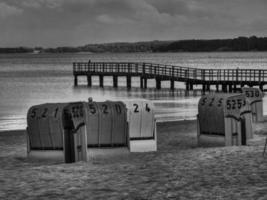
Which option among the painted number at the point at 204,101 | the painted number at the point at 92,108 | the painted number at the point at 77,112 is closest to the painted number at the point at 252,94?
the painted number at the point at 204,101

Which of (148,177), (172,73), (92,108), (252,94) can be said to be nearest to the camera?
(148,177)

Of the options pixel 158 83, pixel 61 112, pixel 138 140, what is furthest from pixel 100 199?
pixel 158 83

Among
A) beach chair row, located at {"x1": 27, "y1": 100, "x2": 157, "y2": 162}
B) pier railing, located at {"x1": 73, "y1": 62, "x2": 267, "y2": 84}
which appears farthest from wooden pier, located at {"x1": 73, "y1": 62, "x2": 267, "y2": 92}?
beach chair row, located at {"x1": 27, "y1": 100, "x2": 157, "y2": 162}

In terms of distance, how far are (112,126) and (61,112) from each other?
1187 mm

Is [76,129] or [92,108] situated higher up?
[92,108]

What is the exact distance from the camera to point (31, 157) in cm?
1253

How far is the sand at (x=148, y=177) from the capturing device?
316 inches

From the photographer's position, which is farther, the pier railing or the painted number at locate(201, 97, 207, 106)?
the pier railing

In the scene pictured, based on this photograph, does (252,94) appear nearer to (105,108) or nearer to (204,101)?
(204,101)

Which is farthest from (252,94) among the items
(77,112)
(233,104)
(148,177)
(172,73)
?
(172,73)

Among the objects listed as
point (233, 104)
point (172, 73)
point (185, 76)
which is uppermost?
point (233, 104)

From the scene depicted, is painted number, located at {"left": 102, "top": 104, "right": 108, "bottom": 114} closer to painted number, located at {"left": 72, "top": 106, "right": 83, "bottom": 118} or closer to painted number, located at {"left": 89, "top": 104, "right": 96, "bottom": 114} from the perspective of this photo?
painted number, located at {"left": 89, "top": 104, "right": 96, "bottom": 114}

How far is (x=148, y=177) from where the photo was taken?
9.30 metres

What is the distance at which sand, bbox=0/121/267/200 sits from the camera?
8.04 metres
